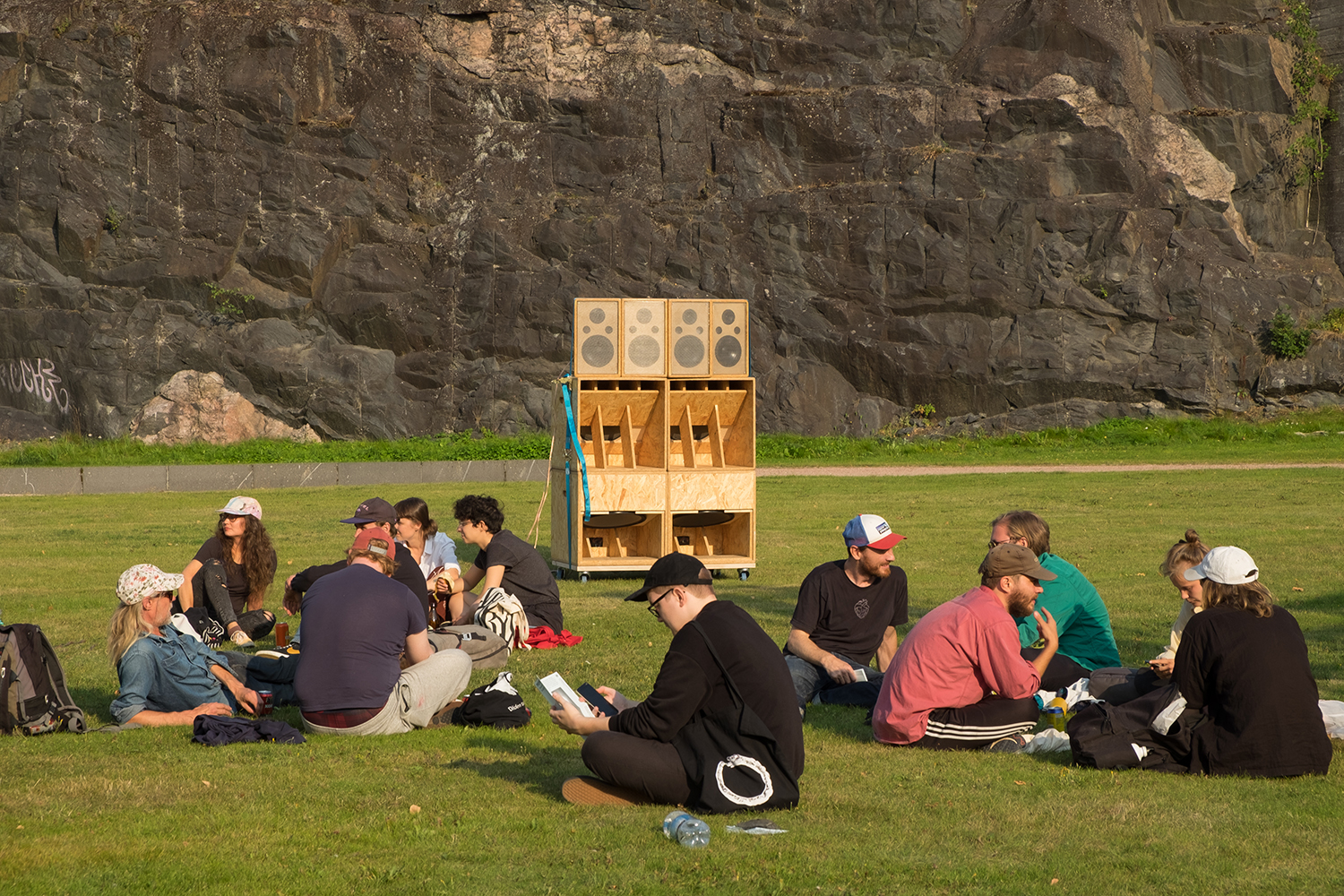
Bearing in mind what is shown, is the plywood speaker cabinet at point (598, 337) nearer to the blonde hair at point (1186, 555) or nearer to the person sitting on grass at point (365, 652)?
the person sitting on grass at point (365, 652)

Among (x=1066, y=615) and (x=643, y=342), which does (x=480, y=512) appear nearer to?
(x=1066, y=615)

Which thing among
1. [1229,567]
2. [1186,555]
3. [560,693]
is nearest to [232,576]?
[560,693]

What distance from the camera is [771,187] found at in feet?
143

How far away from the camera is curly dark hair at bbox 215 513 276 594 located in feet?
37.8

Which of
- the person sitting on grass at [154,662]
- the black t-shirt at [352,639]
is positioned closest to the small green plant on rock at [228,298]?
the person sitting on grass at [154,662]

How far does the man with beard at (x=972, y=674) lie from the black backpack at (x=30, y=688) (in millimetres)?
4989

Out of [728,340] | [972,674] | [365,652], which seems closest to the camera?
[972,674]

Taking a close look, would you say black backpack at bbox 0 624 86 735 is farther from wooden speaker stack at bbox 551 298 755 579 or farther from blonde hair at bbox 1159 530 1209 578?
wooden speaker stack at bbox 551 298 755 579

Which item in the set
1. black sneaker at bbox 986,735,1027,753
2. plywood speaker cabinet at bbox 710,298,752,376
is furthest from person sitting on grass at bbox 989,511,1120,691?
plywood speaker cabinet at bbox 710,298,752,376

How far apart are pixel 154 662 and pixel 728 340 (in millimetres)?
9763

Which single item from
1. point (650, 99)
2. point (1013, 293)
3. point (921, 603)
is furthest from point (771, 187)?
point (921, 603)

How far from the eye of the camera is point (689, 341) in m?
16.4

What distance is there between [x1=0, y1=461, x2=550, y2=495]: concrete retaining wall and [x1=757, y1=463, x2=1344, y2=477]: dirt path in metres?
6.75

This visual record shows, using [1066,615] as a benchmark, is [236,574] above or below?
below
